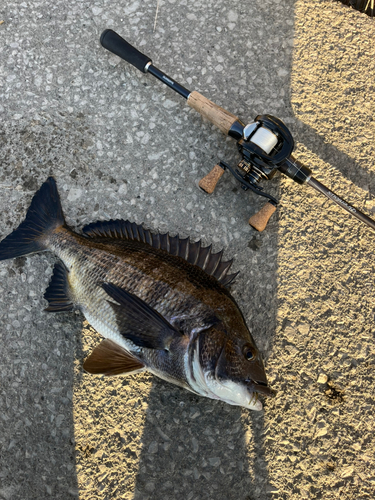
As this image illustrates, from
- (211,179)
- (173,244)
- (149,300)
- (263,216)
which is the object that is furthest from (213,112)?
(149,300)

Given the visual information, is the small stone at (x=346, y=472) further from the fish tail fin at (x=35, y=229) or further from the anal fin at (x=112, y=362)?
the fish tail fin at (x=35, y=229)

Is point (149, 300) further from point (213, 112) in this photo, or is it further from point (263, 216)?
point (213, 112)

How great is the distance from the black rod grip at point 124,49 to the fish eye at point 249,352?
2.07 meters

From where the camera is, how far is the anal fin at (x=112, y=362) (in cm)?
202

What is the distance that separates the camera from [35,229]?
238cm

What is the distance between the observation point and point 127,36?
2.89 m

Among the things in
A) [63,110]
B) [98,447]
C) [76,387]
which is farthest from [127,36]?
[98,447]

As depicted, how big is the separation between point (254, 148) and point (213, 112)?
1.53 feet

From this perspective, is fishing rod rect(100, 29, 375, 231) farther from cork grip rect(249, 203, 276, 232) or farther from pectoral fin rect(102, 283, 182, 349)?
pectoral fin rect(102, 283, 182, 349)

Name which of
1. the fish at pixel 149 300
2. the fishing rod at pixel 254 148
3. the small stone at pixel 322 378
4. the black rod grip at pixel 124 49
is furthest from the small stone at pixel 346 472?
the black rod grip at pixel 124 49

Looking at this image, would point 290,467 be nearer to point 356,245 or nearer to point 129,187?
point 356,245

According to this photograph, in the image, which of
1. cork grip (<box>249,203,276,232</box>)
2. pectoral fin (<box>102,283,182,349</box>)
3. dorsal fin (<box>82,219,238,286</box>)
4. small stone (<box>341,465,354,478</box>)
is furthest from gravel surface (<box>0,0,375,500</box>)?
pectoral fin (<box>102,283,182,349</box>)

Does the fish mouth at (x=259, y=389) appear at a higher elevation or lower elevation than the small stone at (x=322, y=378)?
higher

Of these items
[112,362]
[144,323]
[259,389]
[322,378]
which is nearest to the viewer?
[259,389]
